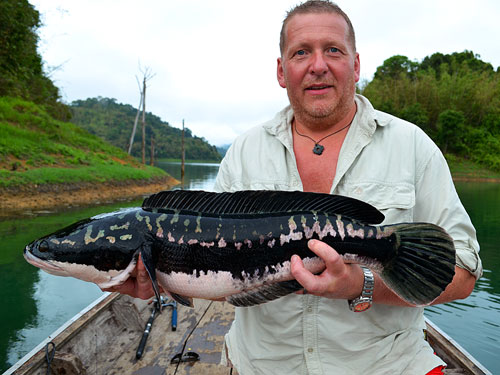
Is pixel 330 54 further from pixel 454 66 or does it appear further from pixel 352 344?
pixel 454 66

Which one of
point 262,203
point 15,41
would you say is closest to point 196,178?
point 15,41

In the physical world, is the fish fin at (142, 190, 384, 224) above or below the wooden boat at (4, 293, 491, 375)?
above

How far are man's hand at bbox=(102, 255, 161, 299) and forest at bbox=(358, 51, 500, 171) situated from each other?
52352 mm

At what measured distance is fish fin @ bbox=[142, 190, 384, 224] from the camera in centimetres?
241

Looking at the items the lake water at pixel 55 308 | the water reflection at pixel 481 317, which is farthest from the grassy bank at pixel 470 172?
the lake water at pixel 55 308

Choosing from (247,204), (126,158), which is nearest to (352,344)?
(247,204)

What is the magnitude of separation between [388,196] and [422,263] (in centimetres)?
57

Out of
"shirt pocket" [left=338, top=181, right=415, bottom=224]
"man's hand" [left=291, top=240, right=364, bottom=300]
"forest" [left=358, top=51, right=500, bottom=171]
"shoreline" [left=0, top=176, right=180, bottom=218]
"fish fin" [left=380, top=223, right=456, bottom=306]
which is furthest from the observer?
"forest" [left=358, top=51, right=500, bottom=171]

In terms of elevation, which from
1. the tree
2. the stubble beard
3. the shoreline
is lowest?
the shoreline

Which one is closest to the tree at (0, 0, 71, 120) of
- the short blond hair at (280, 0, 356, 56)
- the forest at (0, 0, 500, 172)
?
the forest at (0, 0, 500, 172)

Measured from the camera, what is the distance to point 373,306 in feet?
8.26

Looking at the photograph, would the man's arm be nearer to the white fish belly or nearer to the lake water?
the white fish belly

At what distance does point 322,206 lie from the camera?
2.45 meters

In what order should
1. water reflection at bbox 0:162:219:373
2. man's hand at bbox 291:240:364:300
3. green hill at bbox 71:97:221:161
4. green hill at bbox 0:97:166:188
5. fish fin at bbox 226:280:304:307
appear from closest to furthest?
man's hand at bbox 291:240:364:300, fish fin at bbox 226:280:304:307, water reflection at bbox 0:162:219:373, green hill at bbox 0:97:166:188, green hill at bbox 71:97:221:161
